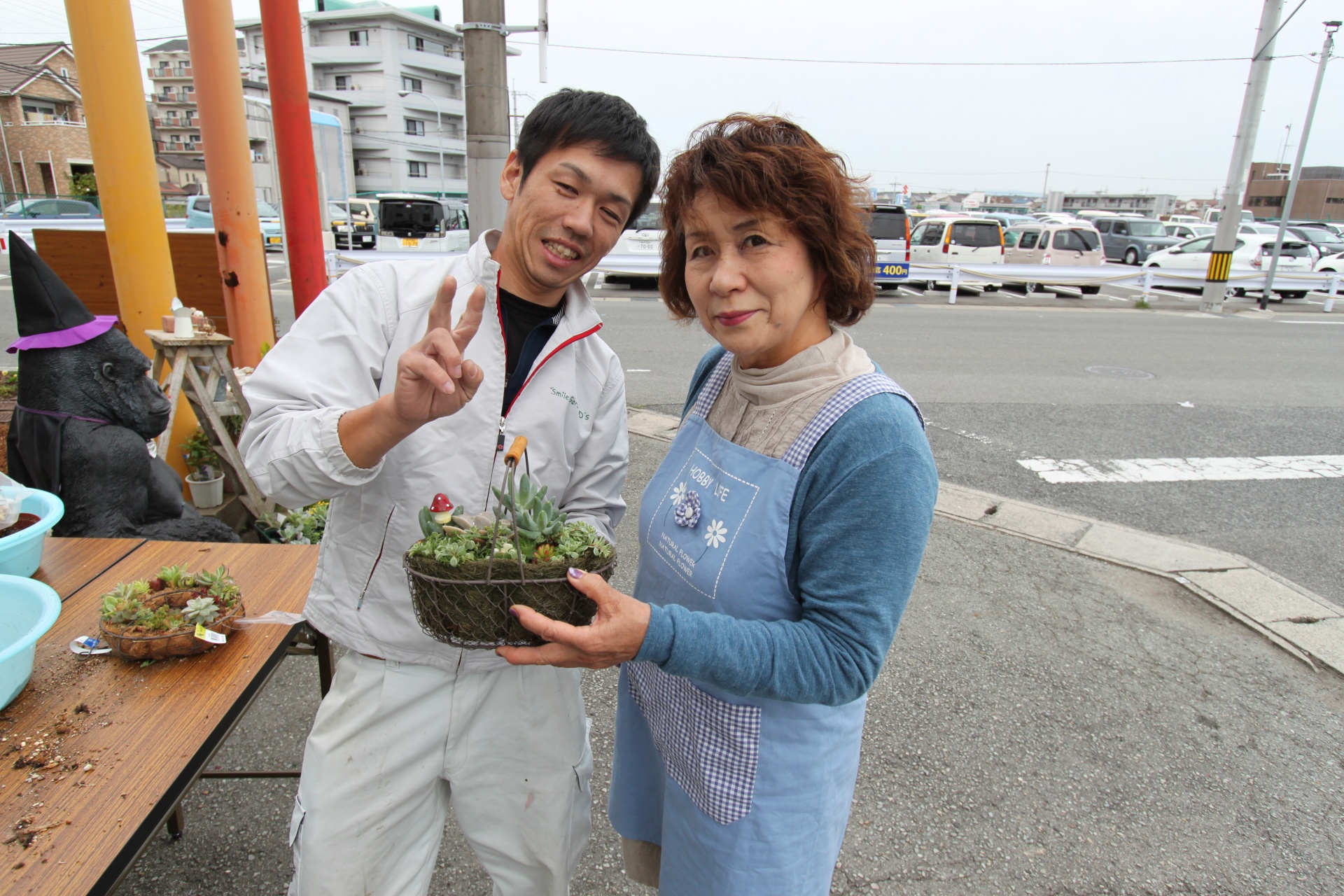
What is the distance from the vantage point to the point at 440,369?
1.29 m

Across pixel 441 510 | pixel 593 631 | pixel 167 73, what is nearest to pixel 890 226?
pixel 441 510

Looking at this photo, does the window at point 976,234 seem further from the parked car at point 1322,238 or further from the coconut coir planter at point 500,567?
the coconut coir planter at point 500,567

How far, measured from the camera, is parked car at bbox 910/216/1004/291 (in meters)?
17.8

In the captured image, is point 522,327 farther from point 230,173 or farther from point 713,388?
point 230,173

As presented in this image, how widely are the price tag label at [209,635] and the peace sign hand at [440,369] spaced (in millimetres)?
936

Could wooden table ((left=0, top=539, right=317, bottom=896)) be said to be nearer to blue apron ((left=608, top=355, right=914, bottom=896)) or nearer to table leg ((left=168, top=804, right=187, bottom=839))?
table leg ((left=168, top=804, right=187, bottom=839))

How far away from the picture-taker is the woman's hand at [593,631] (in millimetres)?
1239

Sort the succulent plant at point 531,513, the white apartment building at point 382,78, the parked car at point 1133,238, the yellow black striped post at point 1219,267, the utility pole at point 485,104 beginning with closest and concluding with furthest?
the succulent plant at point 531,513
the utility pole at point 485,104
the yellow black striped post at point 1219,267
the parked car at point 1133,238
the white apartment building at point 382,78

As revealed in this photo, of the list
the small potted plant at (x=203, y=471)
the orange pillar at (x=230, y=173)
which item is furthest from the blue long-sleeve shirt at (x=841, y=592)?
the orange pillar at (x=230, y=173)

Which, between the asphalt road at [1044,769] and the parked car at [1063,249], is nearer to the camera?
the asphalt road at [1044,769]

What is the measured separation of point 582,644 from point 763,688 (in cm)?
34

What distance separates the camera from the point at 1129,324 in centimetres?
1369

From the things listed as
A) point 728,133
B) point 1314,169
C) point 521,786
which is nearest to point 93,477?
point 521,786

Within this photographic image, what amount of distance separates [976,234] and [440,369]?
62.6 ft
